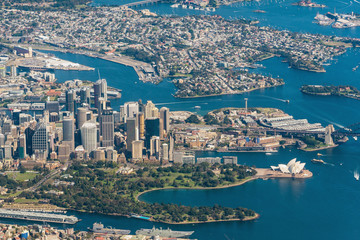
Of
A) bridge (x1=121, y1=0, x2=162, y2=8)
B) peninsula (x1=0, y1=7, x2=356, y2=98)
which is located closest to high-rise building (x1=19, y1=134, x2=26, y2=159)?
peninsula (x1=0, y1=7, x2=356, y2=98)

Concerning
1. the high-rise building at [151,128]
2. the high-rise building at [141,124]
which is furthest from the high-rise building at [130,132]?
the high-rise building at [141,124]

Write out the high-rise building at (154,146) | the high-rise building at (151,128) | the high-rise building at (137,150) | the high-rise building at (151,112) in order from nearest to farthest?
the high-rise building at (137,150) → the high-rise building at (154,146) → the high-rise building at (151,128) → the high-rise building at (151,112)

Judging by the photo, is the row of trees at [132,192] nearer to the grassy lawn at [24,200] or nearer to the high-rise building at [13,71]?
the grassy lawn at [24,200]

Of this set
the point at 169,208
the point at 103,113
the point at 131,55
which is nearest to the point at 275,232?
the point at 169,208

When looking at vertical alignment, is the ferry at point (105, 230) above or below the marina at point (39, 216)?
below

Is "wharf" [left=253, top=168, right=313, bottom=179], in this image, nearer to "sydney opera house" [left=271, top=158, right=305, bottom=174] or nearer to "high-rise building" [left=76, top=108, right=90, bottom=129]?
"sydney opera house" [left=271, top=158, right=305, bottom=174]

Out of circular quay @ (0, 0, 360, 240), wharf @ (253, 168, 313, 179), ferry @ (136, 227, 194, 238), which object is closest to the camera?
ferry @ (136, 227, 194, 238)

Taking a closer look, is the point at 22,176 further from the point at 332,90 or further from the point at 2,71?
the point at 332,90
